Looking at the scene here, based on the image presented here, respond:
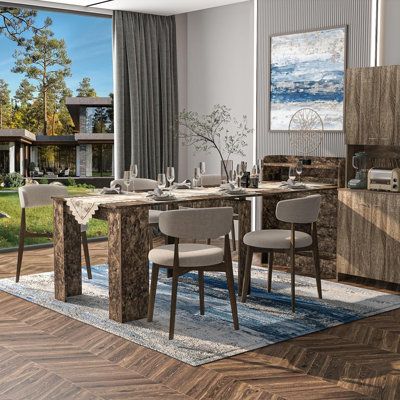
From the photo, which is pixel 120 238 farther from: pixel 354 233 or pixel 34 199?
pixel 354 233

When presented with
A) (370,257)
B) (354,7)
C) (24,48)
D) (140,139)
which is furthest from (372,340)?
(24,48)

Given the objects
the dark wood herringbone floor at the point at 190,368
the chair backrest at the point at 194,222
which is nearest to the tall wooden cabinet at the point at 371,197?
the dark wood herringbone floor at the point at 190,368

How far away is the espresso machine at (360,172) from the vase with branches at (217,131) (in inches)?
76.7

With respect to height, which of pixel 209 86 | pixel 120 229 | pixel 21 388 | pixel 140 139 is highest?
pixel 209 86

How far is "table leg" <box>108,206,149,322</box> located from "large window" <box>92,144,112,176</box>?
483 cm

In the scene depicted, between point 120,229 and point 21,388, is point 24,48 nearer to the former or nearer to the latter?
point 120,229

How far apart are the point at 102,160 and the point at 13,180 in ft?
4.25

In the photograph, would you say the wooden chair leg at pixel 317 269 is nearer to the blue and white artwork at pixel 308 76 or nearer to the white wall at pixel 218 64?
the blue and white artwork at pixel 308 76

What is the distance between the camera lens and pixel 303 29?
6883 millimetres

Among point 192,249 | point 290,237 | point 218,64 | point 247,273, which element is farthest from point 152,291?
point 218,64

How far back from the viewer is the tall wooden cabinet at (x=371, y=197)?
18.7ft

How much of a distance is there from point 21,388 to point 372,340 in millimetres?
2116

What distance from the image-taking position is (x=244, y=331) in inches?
179

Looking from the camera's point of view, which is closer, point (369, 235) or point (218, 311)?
point (218, 311)
